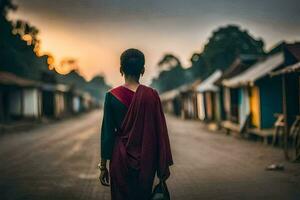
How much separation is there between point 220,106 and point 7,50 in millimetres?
27382

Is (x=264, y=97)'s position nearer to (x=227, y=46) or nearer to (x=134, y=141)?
(x=134, y=141)

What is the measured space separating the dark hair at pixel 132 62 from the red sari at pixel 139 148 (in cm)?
20

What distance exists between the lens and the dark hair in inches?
151

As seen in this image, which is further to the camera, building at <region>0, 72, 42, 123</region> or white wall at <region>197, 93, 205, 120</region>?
white wall at <region>197, 93, 205, 120</region>

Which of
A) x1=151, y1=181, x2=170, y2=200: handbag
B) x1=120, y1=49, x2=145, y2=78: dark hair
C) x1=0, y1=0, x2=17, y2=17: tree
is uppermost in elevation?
x1=0, y1=0, x2=17, y2=17: tree

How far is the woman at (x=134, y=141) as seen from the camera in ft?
11.8

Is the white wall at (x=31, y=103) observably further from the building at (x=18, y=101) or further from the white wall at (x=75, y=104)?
the white wall at (x=75, y=104)

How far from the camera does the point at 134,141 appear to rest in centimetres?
361

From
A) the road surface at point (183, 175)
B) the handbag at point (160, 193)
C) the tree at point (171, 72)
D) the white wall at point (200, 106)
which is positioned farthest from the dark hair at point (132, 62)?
the tree at point (171, 72)

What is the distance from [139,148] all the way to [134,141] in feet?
0.25

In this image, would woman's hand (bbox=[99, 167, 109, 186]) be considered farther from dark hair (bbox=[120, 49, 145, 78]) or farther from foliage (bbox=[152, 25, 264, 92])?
foliage (bbox=[152, 25, 264, 92])

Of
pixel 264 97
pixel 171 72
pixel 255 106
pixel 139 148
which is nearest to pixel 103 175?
pixel 139 148

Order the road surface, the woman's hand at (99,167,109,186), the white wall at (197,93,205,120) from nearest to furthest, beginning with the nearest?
the woman's hand at (99,167,109,186), the road surface, the white wall at (197,93,205,120)

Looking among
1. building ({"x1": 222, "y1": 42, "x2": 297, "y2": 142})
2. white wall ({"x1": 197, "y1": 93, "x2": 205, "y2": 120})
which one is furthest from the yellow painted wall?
white wall ({"x1": 197, "y1": 93, "x2": 205, "y2": 120})
